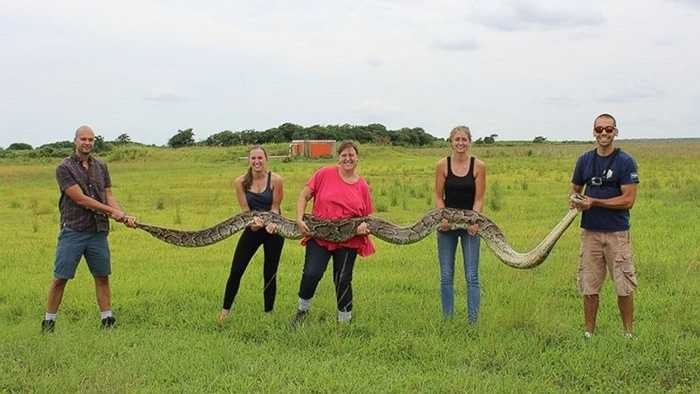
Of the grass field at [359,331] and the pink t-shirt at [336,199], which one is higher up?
the pink t-shirt at [336,199]

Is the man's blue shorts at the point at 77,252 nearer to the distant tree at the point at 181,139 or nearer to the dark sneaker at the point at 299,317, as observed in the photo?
the dark sneaker at the point at 299,317

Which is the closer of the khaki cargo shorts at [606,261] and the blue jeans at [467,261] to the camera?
the khaki cargo shorts at [606,261]

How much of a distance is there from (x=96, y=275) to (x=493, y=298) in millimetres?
4953

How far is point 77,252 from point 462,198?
4.38 metres

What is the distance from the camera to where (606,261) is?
7.00 m

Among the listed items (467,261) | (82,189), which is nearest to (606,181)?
(467,261)

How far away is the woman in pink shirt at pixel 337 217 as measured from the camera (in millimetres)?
7340

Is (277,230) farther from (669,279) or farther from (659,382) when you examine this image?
(669,279)

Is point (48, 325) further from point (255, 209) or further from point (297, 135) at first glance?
point (297, 135)

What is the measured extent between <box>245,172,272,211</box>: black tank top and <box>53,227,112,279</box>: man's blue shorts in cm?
171

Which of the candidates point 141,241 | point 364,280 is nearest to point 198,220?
point 141,241

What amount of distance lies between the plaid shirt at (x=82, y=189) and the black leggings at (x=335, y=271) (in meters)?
2.40

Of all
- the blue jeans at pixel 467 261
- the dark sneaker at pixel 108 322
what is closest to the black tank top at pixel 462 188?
the blue jeans at pixel 467 261

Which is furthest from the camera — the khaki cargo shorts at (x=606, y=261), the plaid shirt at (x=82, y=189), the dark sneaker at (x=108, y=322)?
the dark sneaker at (x=108, y=322)
